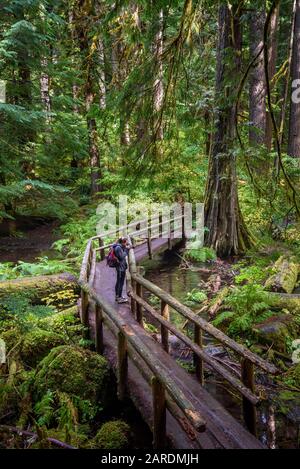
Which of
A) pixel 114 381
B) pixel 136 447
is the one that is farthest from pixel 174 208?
pixel 136 447

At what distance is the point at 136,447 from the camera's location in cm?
476

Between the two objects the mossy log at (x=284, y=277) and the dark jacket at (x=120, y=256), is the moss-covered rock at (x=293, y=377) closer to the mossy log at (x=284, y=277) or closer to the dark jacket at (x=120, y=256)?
the mossy log at (x=284, y=277)

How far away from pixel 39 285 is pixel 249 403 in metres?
6.02

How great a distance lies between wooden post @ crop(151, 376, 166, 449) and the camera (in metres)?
4.34

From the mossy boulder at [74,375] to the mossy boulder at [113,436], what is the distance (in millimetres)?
700

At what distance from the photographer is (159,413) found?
434 centimetres

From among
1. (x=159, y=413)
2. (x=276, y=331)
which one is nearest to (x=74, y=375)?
(x=159, y=413)

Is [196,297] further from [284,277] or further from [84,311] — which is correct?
[84,311]

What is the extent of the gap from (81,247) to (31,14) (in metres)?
9.88
